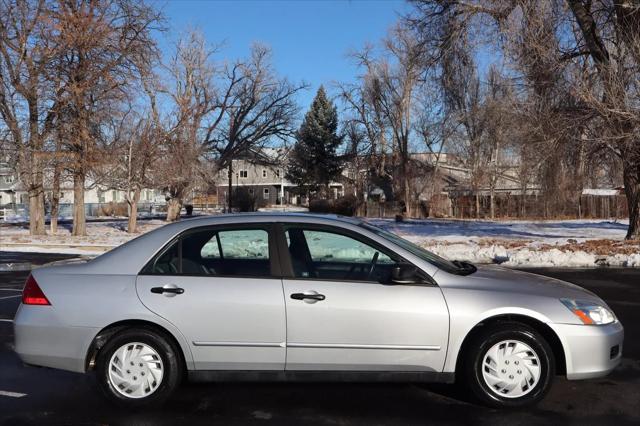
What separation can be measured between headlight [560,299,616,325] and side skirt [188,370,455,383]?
43.1 inches

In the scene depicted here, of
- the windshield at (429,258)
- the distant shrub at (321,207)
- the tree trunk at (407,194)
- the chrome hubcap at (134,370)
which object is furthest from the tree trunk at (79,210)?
the tree trunk at (407,194)

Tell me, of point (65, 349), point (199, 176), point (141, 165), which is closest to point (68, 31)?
point (141, 165)

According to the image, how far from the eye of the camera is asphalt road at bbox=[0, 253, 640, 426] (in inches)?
176

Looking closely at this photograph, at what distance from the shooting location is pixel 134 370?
15.4ft

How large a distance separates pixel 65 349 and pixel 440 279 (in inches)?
121

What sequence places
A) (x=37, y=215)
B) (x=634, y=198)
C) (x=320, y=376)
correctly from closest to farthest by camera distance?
(x=320, y=376) → (x=634, y=198) → (x=37, y=215)

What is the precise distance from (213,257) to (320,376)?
4.52 ft

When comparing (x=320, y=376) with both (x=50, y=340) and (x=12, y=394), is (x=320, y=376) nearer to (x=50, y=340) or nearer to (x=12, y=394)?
(x=50, y=340)

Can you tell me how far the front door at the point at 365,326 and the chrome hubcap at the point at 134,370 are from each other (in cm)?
111

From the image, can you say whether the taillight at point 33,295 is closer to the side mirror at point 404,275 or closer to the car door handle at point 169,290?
the car door handle at point 169,290

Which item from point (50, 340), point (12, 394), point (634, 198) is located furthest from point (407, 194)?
point (50, 340)

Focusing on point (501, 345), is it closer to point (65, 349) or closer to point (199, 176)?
point (65, 349)

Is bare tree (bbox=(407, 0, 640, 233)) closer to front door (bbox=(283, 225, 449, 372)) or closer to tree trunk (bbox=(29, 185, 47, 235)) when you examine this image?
front door (bbox=(283, 225, 449, 372))

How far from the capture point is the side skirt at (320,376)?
4.63 m
